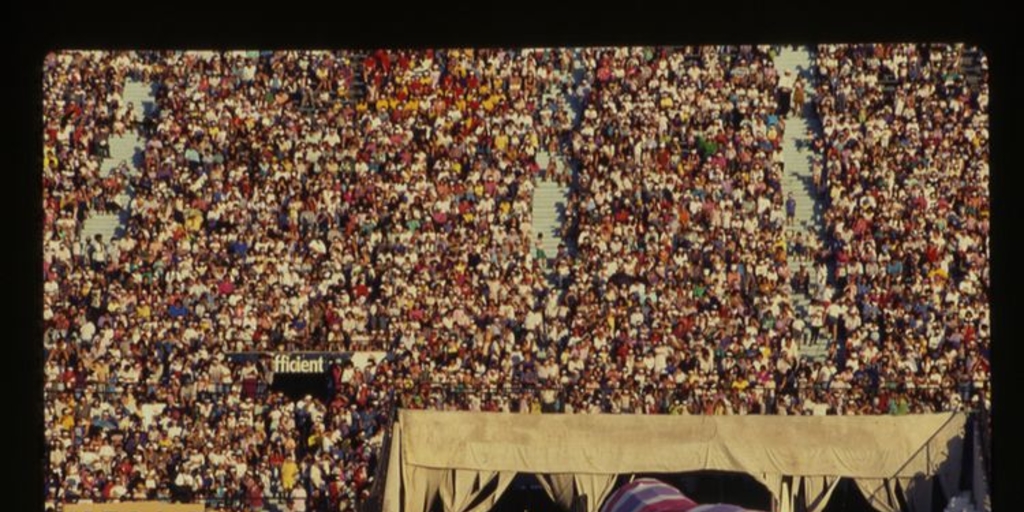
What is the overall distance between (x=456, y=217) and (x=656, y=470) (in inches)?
89.1

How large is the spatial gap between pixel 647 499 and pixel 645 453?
276 millimetres

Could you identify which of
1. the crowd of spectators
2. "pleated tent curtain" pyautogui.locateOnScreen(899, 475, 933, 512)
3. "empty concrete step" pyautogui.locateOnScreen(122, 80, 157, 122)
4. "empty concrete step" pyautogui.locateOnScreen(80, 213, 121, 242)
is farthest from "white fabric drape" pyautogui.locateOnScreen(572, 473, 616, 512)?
"empty concrete step" pyautogui.locateOnScreen(122, 80, 157, 122)

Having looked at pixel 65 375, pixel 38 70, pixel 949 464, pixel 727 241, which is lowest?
pixel 949 464

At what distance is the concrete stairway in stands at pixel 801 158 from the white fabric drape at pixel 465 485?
246cm

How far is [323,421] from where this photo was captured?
35.2 feet

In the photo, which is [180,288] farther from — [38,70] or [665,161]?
[665,161]

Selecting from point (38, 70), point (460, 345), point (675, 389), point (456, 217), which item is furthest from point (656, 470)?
point (38, 70)

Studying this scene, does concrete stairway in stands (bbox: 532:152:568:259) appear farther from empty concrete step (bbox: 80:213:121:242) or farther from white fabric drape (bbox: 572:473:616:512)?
empty concrete step (bbox: 80:213:121:242)

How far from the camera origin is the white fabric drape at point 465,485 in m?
10.2

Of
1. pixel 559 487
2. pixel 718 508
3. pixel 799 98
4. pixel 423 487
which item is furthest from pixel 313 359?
pixel 799 98

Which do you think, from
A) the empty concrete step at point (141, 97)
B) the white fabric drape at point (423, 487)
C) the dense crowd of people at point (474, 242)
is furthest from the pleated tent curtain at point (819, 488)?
the empty concrete step at point (141, 97)

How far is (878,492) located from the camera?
33.0ft

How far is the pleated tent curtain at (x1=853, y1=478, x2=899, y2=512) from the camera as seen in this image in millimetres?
10039

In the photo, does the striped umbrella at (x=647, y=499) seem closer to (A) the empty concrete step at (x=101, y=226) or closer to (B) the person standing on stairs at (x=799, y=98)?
(B) the person standing on stairs at (x=799, y=98)
